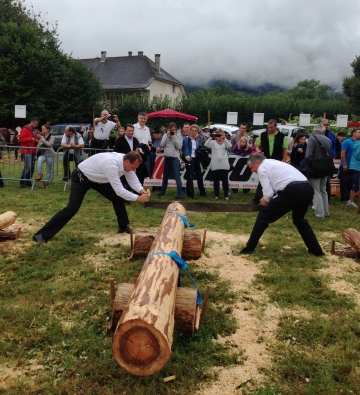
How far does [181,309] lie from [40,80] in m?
29.0

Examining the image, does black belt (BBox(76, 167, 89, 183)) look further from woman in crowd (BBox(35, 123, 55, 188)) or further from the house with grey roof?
the house with grey roof

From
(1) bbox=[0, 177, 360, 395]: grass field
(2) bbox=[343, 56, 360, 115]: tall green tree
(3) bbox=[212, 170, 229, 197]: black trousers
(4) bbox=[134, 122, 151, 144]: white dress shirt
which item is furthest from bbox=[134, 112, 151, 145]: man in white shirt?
(2) bbox=[343, 56, 360, 115]: tall green tree

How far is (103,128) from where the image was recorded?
1042 centimetres

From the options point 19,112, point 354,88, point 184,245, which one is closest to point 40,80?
point 19,112

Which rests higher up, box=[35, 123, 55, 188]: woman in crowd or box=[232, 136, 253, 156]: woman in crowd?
box=[232, 136, 253, 156]: woman in crowd

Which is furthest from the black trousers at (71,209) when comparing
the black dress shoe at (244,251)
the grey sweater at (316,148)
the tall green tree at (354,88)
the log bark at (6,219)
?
the tall green tree at (354,88)

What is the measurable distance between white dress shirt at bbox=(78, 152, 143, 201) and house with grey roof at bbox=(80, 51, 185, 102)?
40.6 m

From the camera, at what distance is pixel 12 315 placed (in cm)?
393

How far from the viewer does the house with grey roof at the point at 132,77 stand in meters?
46.4

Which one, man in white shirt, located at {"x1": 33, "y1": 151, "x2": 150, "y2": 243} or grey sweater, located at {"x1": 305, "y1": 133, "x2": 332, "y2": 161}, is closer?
man in white shirt, located at {"x1": 33, "y1": 151, "x2": 150, "y2": 243}

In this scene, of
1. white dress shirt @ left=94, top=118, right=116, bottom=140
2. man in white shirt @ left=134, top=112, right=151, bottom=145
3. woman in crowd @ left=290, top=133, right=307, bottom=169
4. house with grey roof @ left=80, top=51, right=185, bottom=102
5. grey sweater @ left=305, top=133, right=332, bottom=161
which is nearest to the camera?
grey sweater @ left=305, top=133, right=332, bottom=161

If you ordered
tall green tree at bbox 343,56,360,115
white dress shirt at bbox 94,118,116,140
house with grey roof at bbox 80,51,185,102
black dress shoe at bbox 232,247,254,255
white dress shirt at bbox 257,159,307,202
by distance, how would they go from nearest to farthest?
1. white dress shirt at bbox 257,159,307,202
2. black dress shoe at bbox 232,247,254,255
3. white dress shirt at bbox 94,118,116,140
4. tall green tree at bbox 343,56,360,115
5. house with grey roof at bbox 80,51,185,102

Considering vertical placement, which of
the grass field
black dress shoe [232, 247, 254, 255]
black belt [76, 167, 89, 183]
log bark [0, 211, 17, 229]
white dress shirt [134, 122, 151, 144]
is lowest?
the grass field

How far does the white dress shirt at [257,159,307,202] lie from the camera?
223 inches
